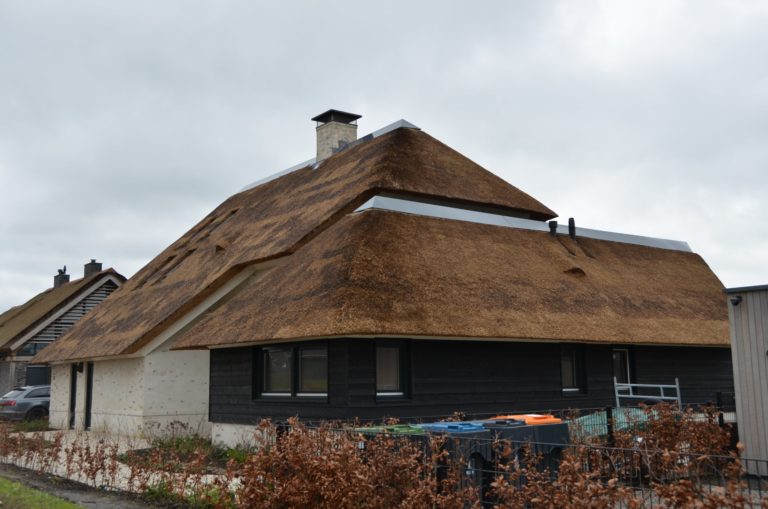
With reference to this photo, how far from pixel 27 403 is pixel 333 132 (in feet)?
53.2

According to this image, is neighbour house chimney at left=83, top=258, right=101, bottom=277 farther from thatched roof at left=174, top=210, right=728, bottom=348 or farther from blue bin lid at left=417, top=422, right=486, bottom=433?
blue bin lid at left=417, top=422, right=486, bottom=433

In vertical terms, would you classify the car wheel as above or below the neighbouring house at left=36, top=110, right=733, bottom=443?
below

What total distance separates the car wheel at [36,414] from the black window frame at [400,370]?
2044cm

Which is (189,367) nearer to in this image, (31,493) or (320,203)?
(320,203)

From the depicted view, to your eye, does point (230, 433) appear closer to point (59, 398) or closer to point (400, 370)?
point (400, 370)

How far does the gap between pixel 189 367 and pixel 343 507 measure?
48.1ft

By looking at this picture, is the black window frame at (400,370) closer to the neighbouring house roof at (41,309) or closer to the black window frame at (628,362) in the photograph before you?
the black window frame at (628,362)

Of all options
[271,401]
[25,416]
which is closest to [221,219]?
[25,416]

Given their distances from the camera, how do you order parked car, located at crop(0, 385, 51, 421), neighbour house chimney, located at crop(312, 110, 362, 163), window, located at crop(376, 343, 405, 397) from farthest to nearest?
parked car, located at crop(0, 385, 51, 421) < neighbour house chimney, located at crop(312, 110, 362, 163) < window, located at crop(376, 343, 405, 397)

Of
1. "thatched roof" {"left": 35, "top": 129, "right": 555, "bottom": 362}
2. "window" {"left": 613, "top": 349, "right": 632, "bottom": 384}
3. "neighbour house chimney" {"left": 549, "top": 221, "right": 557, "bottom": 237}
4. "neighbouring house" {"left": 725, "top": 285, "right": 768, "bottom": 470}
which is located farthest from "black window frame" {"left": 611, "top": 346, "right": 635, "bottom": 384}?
"neighbouring house" {"left": 725, "top": 285, "right": 768, "bottom": 470}

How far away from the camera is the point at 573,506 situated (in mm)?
5805

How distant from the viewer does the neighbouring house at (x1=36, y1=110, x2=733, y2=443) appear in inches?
612

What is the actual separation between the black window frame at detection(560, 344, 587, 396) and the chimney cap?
556 inches

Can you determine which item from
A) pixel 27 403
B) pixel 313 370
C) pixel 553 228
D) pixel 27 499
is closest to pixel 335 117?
pixel 553 228
